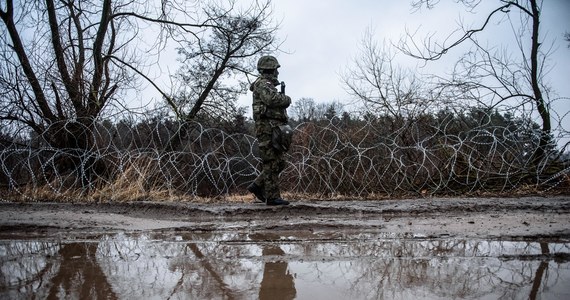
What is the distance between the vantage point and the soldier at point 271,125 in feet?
19.0

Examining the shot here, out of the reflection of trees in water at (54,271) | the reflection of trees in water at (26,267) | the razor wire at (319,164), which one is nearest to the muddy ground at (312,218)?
the reflection of trees in water at (26,267)

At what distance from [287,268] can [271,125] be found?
3.41 m

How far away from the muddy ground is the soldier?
1.31ft

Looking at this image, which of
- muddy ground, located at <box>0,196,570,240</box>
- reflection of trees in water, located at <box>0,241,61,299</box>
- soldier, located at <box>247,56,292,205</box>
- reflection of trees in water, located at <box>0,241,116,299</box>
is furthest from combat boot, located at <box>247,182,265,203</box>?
reflection of trees in water, located at <box>0,241,61,299</box>

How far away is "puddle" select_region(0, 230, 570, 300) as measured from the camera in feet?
7.25

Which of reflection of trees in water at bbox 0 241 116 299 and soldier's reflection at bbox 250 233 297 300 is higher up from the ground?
soldier's reflection at bbox 250 233 297 300

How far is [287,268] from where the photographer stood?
271 cm

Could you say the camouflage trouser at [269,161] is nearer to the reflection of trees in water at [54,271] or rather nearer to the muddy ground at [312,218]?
the muddy ground at [312,218]

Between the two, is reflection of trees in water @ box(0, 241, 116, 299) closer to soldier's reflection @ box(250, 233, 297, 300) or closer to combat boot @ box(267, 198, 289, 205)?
soldier's reflection @ box(250, 233, 297, 300)

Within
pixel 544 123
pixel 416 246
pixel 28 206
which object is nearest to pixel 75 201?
pixel 28 206

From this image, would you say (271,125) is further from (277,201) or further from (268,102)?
(277,201)

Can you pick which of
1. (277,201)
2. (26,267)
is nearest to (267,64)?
(277,201)

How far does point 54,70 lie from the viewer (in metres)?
9.13

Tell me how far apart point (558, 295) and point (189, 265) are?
213cm
